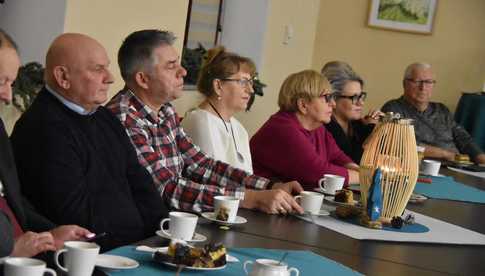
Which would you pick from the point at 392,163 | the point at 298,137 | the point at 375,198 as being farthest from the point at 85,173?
the point at 298,137

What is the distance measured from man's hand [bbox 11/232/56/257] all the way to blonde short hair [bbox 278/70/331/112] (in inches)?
94.2

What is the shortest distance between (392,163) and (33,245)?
1.51 meters

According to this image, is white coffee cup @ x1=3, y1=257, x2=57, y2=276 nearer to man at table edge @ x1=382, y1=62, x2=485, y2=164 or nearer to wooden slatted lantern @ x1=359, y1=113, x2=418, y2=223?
wooden slatted lantern @ x1=359, y1=113, x2=418, y2=223

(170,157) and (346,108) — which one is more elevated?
(346,108)

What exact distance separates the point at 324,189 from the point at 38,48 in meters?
Result: 1.42

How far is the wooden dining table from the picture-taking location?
2.59 meters

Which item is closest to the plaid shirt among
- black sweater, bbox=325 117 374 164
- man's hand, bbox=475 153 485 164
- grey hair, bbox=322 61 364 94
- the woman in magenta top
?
the woman in magenta top

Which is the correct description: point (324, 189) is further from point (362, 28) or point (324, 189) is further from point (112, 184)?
point (362, 28)

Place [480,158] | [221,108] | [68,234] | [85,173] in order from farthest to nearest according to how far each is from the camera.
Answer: [480,158]
[221,108]
[85,173]
[68,234]

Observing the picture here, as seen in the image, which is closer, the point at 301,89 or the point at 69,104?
the point at 69,104

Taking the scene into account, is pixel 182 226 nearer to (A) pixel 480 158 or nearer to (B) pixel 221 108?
(B) pixel 221 108

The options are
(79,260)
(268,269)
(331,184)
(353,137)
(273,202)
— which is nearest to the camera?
(79,260)

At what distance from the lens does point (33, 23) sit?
4223 mm

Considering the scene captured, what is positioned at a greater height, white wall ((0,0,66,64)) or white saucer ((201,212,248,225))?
white wall ((0,0,66,64))
